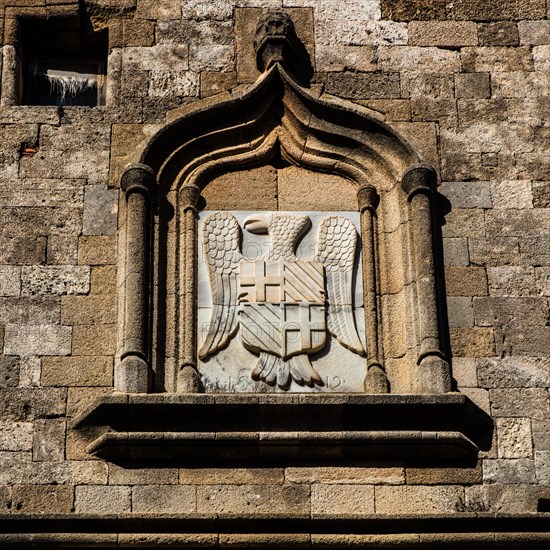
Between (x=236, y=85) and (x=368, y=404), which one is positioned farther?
(x=236, y=85)

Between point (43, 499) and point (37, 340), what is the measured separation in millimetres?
994

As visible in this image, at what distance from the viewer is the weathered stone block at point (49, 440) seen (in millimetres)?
9227

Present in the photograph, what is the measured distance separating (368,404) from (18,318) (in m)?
2.10

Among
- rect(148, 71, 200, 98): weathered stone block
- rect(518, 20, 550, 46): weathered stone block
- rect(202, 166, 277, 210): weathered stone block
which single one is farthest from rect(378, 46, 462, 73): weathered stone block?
rect(148, 71, 200, 98): weathered stone block

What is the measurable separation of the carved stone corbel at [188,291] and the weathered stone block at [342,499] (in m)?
0.95

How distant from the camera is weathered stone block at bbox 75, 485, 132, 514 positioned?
9031mm

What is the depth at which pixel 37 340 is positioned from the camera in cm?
959

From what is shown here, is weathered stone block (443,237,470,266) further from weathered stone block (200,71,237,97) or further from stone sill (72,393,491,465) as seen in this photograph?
weathered stone block (200,71,237,97)

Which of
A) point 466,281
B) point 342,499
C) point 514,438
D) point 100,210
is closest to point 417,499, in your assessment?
point 342,499

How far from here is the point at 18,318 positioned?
966 cm

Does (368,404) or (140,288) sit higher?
(140,288)

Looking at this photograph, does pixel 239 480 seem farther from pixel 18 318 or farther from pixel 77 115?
pixel 77 115
